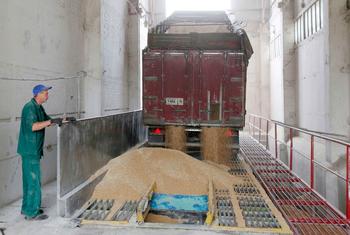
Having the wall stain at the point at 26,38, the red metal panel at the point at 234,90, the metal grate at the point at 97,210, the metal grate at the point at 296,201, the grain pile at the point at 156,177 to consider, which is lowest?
the metal grate at the point at 296,201

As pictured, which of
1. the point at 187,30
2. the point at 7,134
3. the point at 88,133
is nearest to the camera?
the point at 7,134

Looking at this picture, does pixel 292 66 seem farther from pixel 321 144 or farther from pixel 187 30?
pixel 187 30

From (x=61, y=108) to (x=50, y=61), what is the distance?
44.9 inches

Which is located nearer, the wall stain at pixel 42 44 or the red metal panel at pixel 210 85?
the wall stain at pixel 42 44

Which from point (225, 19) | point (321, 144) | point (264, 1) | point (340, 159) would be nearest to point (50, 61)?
point (225, 19)

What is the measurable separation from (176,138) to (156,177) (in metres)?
2.68

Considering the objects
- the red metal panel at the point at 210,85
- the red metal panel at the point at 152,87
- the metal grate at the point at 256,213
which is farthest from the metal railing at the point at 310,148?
the red metal panel at the point at 152,87

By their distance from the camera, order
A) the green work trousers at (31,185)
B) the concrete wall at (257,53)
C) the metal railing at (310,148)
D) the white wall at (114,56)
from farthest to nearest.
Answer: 1. the concrete wall at (257,53)
2. the white wall at (114,56)
3. the metal railing at (310,148)
4. the green work trousers at (31,185)

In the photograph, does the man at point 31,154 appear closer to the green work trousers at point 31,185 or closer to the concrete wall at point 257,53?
the green work trousers at point 31,185

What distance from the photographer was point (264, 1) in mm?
18016

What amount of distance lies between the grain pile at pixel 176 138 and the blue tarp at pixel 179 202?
291 centimetres

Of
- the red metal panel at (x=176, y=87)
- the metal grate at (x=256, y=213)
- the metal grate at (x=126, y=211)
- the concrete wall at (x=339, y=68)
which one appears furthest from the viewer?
the concrete wall at (x=339, y=68)

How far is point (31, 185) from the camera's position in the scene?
4.65 meters

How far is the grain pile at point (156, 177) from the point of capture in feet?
17.7
